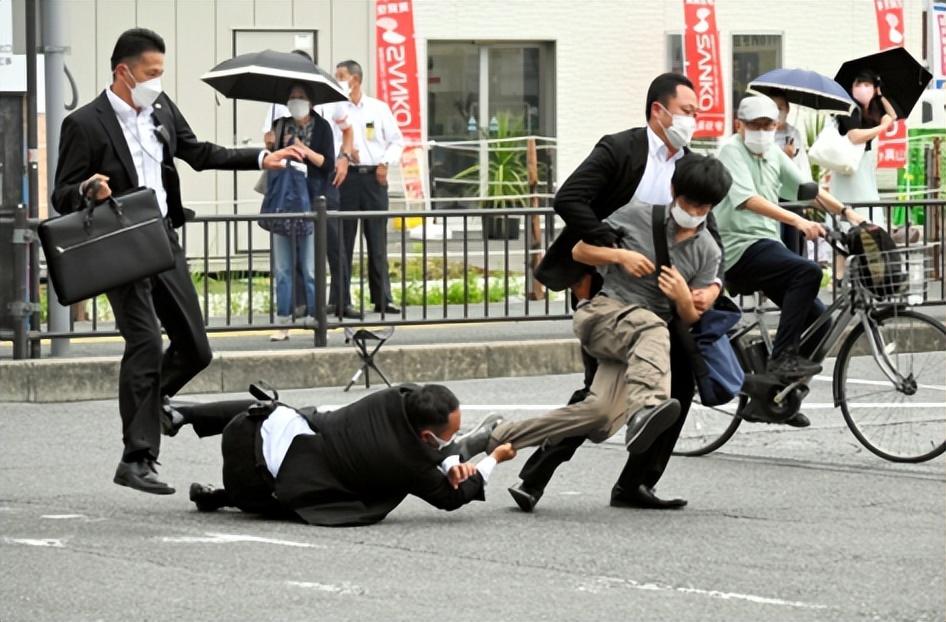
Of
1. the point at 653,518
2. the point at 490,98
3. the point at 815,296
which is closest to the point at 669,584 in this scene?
the point at 653,518

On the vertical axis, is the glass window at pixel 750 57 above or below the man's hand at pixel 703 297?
above

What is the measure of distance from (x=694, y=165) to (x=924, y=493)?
1903 mm

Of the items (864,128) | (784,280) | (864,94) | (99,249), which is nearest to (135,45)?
(99,249)

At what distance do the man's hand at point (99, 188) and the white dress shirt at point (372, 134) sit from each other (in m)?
8.20

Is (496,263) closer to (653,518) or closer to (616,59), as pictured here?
(653,518)

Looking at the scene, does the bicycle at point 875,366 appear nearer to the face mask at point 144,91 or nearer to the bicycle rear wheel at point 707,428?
the bicycle rear wheel at point 707,428

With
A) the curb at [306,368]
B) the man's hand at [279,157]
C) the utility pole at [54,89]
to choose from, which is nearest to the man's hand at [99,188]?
the man's hand at [279,157]

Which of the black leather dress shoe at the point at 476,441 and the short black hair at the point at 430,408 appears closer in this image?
the short black hair at the point at 430,408

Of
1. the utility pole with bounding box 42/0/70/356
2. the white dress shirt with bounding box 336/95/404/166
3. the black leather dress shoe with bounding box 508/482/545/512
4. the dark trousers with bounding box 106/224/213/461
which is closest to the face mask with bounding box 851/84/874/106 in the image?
the white dress shirt with bounding box 336/95/404/166

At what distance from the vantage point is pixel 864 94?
1566 centimetres

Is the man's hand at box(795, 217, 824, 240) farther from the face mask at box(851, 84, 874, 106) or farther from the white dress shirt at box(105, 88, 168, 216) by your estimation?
the face mask at box(851, 84, 874, 106)

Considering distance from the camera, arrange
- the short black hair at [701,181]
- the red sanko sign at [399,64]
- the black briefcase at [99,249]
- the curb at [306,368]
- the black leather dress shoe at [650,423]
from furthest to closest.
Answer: the red sanko sign at [399,64]
the curb at [306,368]
the black briefcase at [99,249]
the short black hair at [701,181]
the black leather dress shoe at [650,423]

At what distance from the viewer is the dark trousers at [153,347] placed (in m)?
8.73

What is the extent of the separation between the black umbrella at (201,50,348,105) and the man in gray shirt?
676 centimetres
